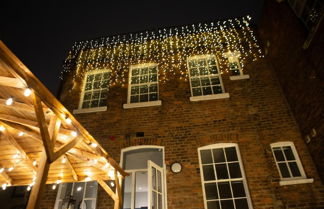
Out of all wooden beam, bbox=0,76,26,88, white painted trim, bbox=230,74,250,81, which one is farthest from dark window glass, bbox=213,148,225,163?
wooden beam, bbox=0,76,26,88

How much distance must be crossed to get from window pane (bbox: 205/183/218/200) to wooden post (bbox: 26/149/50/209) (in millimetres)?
3845

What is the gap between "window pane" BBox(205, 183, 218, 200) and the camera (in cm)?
536

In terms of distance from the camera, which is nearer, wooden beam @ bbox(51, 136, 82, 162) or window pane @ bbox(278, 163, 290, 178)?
wooden beam @ bbox(51, 136, 82, 162)

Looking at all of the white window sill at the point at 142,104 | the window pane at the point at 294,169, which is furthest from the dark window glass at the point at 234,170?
the white window sill at the point at 142,104

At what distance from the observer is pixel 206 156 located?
19.4 feet

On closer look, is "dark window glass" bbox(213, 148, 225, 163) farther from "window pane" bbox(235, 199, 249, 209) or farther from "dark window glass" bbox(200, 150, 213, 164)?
"window pane" bbox(235, 199, 249, 209)

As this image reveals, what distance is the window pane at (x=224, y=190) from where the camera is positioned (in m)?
5.33

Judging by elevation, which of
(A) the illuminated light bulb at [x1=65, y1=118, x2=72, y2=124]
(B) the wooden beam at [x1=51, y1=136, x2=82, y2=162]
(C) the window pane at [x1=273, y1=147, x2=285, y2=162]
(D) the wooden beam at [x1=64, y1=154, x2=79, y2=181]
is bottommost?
(B) the wooden beam at [x1=51, y1=136, x2=82, y2=162]

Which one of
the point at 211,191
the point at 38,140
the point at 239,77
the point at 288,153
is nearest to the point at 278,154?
the point at 288,153

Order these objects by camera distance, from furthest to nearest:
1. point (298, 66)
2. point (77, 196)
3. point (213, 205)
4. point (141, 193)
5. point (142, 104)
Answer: point (141, 193) < point (142, 104) < point (77, 196) < point (298, 66) < point (213, 205)

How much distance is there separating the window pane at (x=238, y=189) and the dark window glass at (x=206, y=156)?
2.53 ft

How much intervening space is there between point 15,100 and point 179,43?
19.8 feet

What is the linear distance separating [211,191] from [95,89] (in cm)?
501

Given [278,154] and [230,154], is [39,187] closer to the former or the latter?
[230,154]
